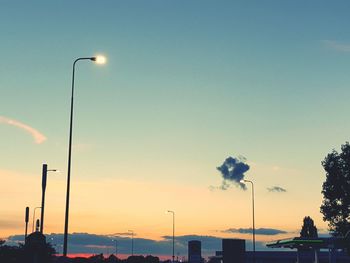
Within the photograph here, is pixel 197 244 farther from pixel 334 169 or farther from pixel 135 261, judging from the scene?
pixel 135 261

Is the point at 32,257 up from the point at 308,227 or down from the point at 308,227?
down

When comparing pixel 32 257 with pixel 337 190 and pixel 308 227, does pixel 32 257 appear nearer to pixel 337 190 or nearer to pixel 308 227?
pixel 337 190

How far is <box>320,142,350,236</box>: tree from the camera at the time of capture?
7406cm

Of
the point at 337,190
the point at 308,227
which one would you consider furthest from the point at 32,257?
the point at 308,227

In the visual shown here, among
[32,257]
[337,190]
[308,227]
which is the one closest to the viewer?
[32,257]

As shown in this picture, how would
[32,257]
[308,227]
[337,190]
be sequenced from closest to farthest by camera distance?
1. [32,257]
2. [337,190]
3. [308,227]

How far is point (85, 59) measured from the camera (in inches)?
1387

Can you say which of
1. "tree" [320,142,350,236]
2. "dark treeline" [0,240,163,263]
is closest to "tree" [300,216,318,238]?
"dark treeline" [0,240,163,263]

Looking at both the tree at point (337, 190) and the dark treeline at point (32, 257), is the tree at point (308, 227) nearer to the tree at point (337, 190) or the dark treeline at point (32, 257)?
the dark treeline at point (32, 257)

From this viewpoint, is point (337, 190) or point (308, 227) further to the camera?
point (308, 227)

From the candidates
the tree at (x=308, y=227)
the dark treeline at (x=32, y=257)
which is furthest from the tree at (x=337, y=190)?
the tree at (x=308, y=227)

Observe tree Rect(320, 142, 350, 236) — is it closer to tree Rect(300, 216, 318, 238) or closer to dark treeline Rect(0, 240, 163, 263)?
dark treeline Rect(0, 240, 163, 263)

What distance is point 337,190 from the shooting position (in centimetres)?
7550

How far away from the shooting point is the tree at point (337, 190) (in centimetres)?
7406
